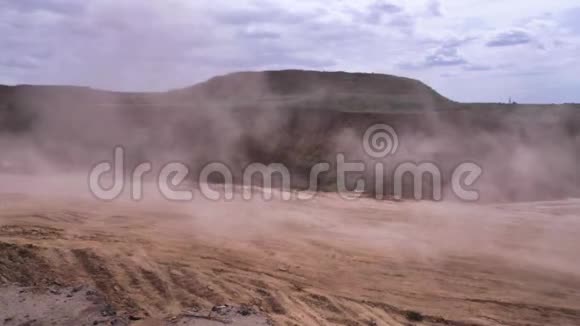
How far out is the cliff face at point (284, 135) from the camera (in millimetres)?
16297

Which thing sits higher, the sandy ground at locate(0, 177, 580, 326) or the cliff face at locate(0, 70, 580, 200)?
the cliff face at locate(0, 70, 580, 200)

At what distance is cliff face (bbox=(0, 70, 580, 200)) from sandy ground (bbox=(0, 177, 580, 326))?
4442mm

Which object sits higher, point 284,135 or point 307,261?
→ point 284,135

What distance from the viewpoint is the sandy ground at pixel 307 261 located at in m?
6.28

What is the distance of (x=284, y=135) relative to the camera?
20.0 m

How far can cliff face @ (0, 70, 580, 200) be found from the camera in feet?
53.5

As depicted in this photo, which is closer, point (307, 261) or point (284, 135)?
point (307, 261)

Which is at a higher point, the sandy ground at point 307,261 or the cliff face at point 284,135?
the cliff face at point 284,135

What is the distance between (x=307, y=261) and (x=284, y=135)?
479 inches

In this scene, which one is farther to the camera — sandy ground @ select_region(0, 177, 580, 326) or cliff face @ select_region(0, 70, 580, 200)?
cliff face @ select_region(0, 70, 580, 200)

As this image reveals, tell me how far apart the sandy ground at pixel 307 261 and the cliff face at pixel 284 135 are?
175 inches

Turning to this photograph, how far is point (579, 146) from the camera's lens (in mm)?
17500

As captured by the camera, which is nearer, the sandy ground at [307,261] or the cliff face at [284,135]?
the sandy ground at [307,261]

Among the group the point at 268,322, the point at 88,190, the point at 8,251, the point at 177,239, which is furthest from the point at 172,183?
the point at 268,322
